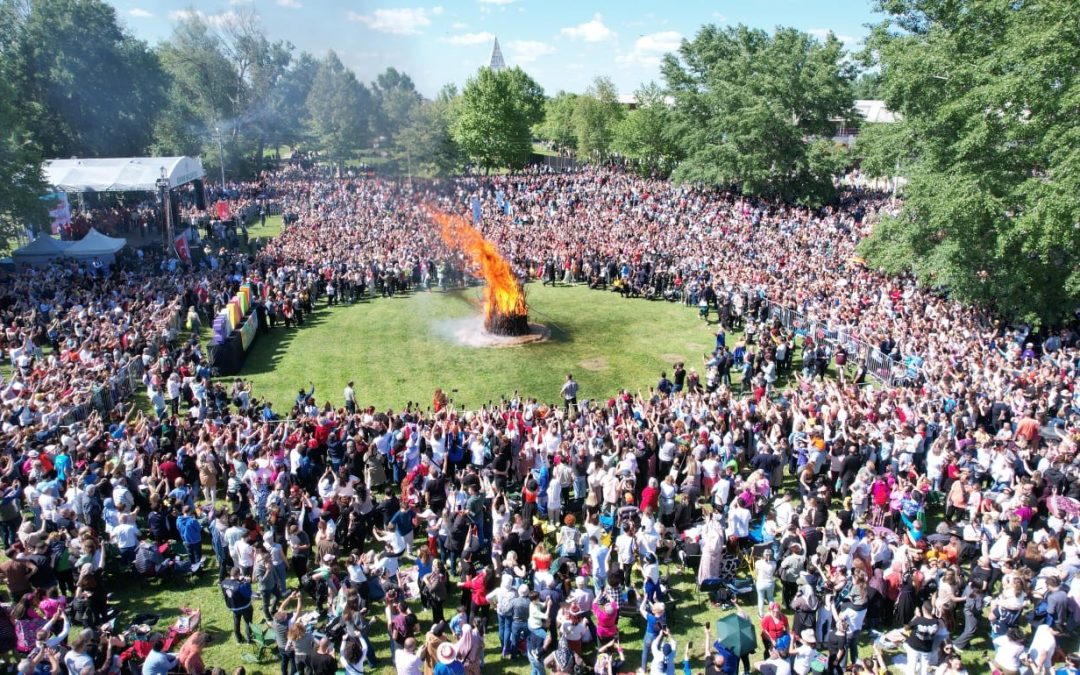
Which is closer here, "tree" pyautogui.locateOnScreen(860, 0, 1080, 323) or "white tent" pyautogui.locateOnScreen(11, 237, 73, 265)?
"tree" pyautogui.locateOnScreen(860, 0, 1080, 323)

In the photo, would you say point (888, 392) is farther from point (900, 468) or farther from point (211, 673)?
point (211, 673)

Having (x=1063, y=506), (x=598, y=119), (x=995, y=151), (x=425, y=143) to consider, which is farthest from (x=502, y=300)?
(x=598, y=119)

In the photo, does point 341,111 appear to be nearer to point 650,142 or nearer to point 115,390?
point 650,142

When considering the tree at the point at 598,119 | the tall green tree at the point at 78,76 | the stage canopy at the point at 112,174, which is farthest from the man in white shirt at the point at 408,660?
the tree at the point at 598,119

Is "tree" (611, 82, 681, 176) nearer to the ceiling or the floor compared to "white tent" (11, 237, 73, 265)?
nearer to the ceiling

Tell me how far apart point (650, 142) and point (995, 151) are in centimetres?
Result: 4033

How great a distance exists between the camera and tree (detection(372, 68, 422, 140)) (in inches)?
1716

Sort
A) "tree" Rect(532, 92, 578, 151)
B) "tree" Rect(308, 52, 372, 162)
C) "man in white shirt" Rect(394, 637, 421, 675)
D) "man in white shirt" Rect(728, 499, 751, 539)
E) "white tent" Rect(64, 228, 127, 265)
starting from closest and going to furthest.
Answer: "man in white shirt" Rect(394, 637, 421, 675) < "man in white shirt" Rect(728, 499, 751, 539) < "white tent" Rect(64, 228, 127, 265) < "tree" Rect(308, 52, 372, 162) < "tree" Rect(532, 92, 578, 151)

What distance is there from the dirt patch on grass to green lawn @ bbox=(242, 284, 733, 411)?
0.03 meters

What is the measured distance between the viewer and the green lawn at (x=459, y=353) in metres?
21.1

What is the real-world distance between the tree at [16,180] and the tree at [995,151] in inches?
1345

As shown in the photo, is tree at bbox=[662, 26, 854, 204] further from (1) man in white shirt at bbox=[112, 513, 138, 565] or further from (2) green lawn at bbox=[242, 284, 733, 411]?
(1) man in white shirt at bbox=[112, 513, 138, 565]

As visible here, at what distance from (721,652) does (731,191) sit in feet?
143

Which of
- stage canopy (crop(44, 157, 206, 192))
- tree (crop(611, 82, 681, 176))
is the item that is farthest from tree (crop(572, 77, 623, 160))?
stage canopy (crop(44, 157, 206, 192))
